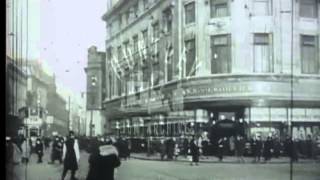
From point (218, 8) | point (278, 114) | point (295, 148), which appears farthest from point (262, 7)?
point (295, 148)

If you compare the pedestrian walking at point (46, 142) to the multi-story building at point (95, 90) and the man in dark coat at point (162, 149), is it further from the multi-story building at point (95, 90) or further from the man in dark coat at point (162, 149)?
the man in dark coat at point (162, 149)

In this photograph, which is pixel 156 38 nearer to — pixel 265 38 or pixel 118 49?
pixel 118 49

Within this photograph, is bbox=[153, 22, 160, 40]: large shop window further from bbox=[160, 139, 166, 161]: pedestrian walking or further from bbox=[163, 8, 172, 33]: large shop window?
bbox=[160, 139, 166, 161]: pedestrian walking

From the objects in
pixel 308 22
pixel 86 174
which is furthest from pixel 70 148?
pixel 308 22

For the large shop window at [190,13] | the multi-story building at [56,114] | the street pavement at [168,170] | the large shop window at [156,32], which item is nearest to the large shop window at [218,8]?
the large shop window at [190,13]

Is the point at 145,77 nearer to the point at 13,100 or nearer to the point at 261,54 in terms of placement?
the point at 261,54

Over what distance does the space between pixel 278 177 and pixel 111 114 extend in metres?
1.49

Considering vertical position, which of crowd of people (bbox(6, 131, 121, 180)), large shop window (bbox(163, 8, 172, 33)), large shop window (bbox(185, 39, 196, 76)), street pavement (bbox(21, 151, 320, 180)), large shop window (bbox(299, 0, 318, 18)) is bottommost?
street pavement (bbox(21, 151, 320, 180))

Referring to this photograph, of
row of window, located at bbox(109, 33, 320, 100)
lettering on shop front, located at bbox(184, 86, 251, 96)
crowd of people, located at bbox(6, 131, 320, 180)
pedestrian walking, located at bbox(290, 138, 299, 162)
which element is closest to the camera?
lettering on shop front, located at bbox(184, 86, 251, 96)

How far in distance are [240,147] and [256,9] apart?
1.13m

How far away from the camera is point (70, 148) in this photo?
15.4 ft

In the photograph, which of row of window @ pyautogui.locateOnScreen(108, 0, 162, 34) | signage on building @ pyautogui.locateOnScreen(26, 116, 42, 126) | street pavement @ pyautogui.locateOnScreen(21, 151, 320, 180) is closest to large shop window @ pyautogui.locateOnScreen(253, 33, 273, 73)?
street pavement @ pyautogui.locateOnScreen(21, 151, 320, 180)

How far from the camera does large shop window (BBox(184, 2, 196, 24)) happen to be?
4.53 m

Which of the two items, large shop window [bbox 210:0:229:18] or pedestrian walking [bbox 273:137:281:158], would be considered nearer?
large shop window [bbox 210:0:229:18]
